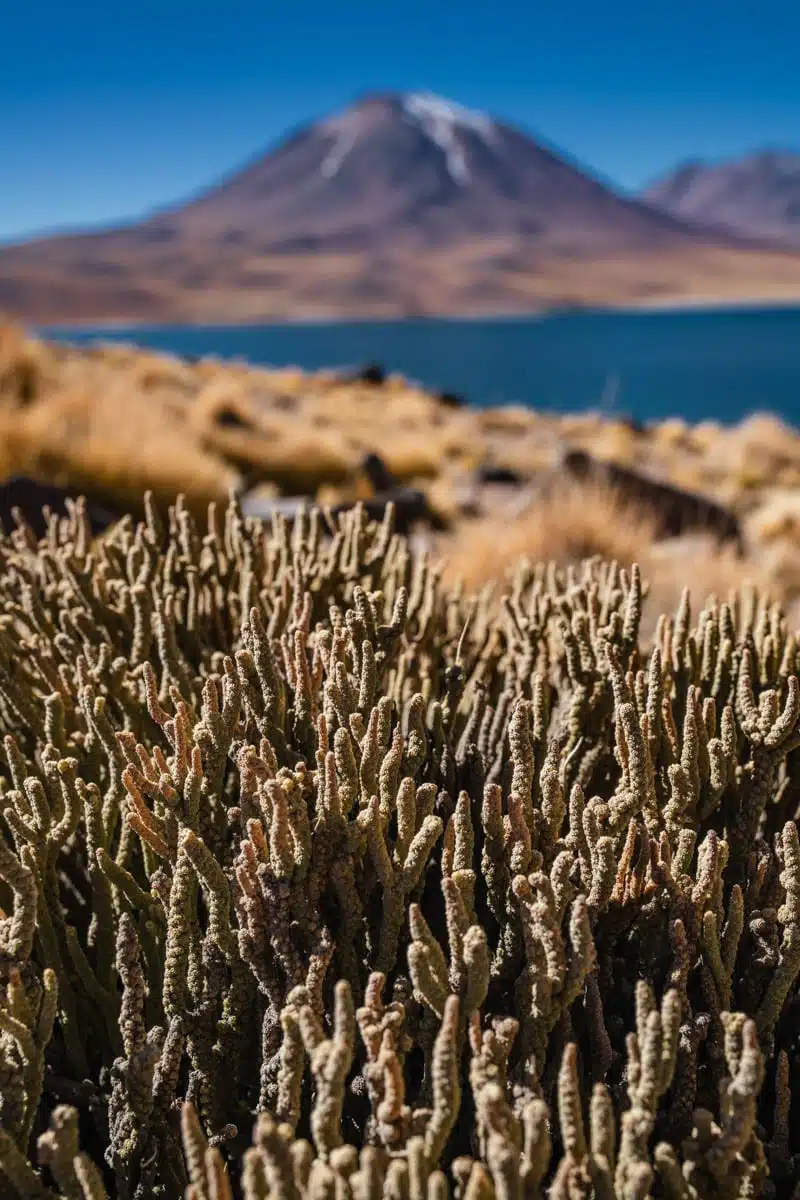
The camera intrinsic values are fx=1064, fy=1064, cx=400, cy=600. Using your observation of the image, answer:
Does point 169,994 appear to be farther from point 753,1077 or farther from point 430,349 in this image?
point 430,349

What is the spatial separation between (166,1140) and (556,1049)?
48 cm

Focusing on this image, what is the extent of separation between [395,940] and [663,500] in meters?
7.04

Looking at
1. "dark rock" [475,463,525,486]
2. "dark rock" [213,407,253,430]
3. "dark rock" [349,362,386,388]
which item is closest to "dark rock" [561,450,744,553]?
"dark rock" [475,463,525,486]

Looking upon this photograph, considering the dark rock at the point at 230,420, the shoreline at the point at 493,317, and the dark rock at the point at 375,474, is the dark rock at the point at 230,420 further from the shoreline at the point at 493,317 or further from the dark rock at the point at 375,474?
the shoreline at the point at 493,317

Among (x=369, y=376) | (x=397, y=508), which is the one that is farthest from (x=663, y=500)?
(x=369, y=376)

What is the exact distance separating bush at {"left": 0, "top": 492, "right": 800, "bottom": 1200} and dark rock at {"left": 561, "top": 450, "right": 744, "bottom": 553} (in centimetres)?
597

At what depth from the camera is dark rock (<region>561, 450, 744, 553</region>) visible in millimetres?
7750

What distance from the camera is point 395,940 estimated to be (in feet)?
A: 4.32

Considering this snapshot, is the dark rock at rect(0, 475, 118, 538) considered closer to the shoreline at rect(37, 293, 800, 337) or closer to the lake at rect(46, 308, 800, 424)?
the lake at rect(46, 308, 800, 424)

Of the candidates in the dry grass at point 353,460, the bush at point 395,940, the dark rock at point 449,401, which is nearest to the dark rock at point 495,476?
the dry grass at point 353,460

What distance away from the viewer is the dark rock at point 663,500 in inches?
305

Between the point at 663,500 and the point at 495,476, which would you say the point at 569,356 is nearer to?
the point at 495,476

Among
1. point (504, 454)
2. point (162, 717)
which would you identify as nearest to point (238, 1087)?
point (162, 717)

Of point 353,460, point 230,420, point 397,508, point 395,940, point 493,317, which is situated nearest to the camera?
point 395,940
